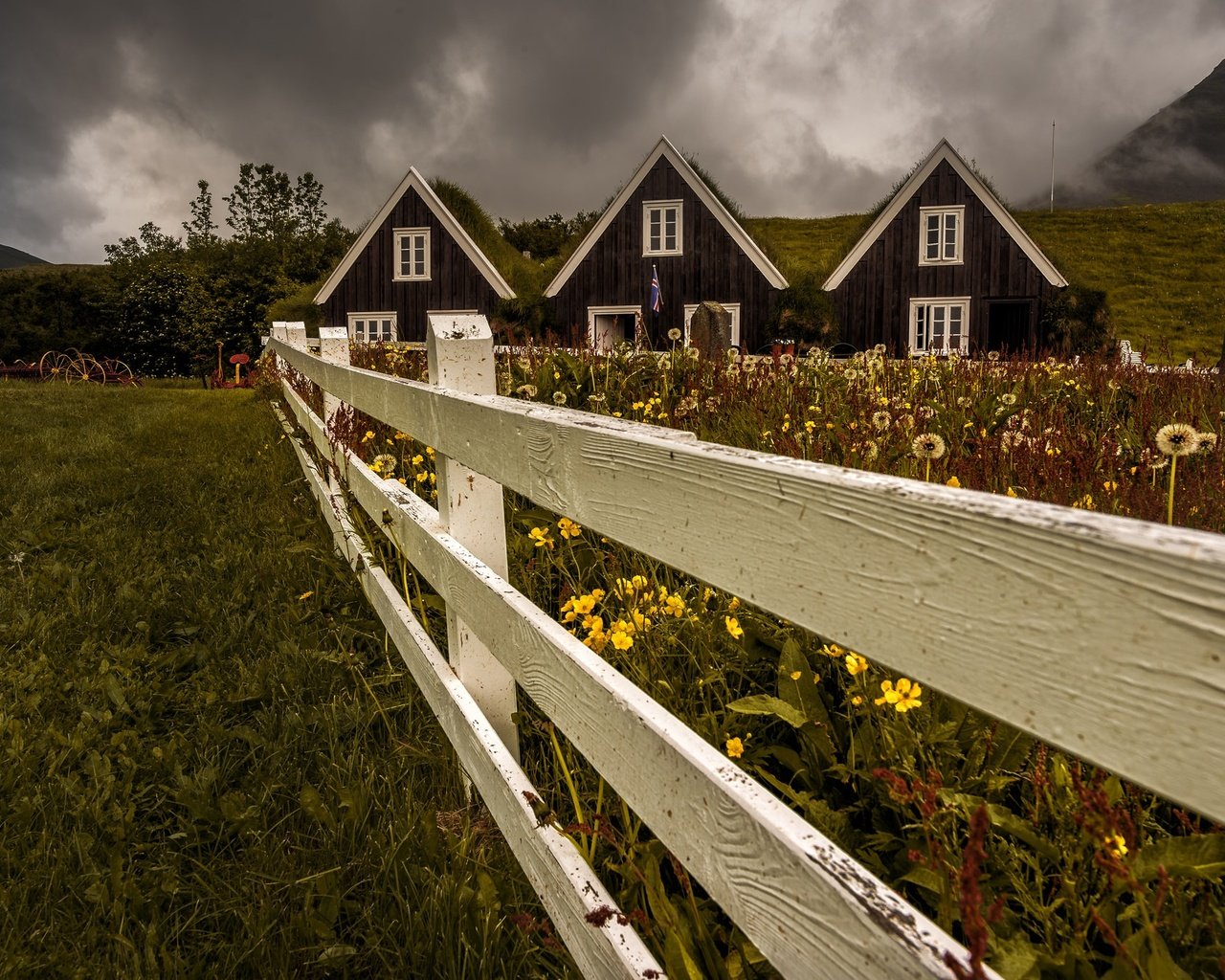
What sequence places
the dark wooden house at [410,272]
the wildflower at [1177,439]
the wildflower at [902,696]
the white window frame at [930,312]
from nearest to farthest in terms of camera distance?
the wildflower at [902,696] < the wildflower at [1177,439] < the white window frame at [930,312] < the dark wooden house at [410,272]

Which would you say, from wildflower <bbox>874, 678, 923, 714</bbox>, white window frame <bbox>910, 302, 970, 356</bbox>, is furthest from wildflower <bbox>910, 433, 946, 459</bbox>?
white window frame <bbox>910, 302, 970, 356</bbox>

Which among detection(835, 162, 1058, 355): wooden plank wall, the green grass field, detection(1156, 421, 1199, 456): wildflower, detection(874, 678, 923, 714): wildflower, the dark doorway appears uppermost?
detection(835, 162, 1058, 355): wooden plank wall

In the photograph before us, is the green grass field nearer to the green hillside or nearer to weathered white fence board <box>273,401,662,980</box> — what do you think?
weathered white fence board <box>273,401,662,980</box>

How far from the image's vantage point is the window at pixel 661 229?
937 inches

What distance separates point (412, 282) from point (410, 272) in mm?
358

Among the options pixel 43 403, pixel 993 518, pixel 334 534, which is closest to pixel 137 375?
pixel 43 403

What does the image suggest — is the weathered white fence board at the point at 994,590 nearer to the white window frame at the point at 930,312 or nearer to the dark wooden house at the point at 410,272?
the white window frame at the point at 930,312

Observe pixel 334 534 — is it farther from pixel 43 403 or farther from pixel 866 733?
pixel 43 403

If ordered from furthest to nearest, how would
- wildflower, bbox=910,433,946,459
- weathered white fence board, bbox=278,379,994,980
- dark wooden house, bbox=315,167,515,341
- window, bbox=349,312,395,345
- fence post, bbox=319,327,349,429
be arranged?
1. window, bbox=349,312,395,345
2. dark wooden house, bbox=315,167,515,341
3. fence post, bbox=319,327,349,429
4. wildflower, bbox=910,433,946,459
5. weathered white fence board, bbox=278,379,994,980

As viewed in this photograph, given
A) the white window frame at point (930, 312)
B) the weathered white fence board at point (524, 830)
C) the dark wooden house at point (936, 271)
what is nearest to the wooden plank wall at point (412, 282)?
the dark wooden house at point (936, 271)

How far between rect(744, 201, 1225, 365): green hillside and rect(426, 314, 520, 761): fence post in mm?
33738

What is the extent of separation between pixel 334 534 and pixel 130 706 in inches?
62.5

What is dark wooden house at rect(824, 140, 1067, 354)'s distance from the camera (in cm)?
2377

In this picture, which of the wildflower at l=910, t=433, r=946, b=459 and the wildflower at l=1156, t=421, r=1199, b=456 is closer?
the wildflower at l=1156, t=421, r=1199, b=456
